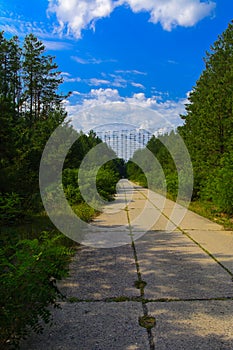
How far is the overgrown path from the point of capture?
8.11ft

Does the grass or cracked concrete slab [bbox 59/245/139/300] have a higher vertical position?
the grass

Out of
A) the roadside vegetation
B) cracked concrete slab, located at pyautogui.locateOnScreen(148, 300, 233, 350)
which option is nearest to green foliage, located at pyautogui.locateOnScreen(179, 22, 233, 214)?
the roadside vegetation

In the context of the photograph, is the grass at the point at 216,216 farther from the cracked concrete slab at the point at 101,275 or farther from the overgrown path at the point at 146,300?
the cracked concrete slab at the point at 101,275

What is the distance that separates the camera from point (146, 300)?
128 inches

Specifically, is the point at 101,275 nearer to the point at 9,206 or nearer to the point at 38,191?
the point at 9,206

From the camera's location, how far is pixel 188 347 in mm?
2348

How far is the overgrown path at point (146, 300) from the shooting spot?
8.11 ft

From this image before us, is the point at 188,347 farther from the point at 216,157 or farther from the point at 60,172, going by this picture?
the point at 60,172

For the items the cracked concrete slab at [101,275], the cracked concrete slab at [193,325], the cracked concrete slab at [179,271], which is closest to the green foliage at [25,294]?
the cracked concrete slab at [193,325]

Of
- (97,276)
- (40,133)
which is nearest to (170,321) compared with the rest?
(97,276)

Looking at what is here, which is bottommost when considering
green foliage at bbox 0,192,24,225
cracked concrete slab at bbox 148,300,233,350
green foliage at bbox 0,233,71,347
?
cracked concrete slab at bbox 148,300,233,350

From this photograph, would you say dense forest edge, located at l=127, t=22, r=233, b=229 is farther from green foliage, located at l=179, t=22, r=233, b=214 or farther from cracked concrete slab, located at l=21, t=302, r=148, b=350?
cracked concrete slab, located at l=21, t=302, r=148, b=350

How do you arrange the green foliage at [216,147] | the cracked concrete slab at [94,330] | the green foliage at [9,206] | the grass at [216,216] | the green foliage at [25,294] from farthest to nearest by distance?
the green foliage at [216,147] < the grass at [216,216] < the green foliage at [9,206] < the cracked concrete slab at [94,330] < the green foliage at [25,294]

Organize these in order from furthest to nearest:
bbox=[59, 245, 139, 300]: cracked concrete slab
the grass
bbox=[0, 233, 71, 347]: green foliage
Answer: the grass → bbox=[59, 245, 139, 300]: cracked concrete slab → bbox=[0, 233, 71, 347]: green foliage
